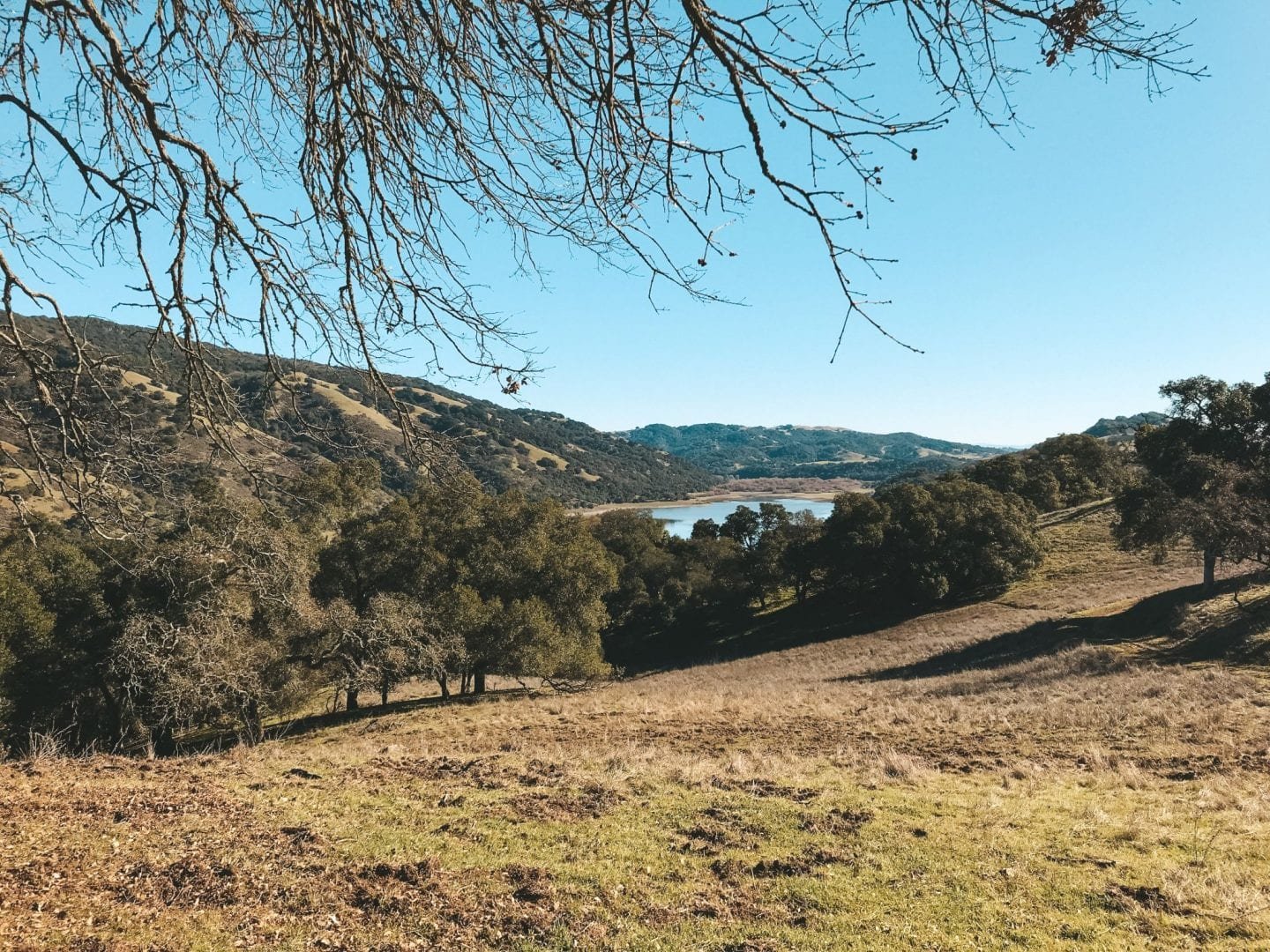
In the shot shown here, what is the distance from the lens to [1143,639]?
2078 cm

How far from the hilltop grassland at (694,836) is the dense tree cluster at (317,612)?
3.50 meters

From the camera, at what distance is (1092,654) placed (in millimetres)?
19234

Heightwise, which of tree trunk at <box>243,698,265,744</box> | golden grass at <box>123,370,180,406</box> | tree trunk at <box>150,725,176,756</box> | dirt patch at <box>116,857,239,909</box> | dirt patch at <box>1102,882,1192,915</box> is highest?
golden grass at <box>123,370,180,406</box>

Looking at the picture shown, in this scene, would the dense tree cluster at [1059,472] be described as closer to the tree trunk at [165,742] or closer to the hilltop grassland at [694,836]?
the hilltop grassland at [694,836]

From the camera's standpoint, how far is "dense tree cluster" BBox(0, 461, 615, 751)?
14.9 meters

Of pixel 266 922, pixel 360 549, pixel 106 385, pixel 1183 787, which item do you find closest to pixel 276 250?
pixel 106 385

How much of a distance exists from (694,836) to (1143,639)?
68.7 ft

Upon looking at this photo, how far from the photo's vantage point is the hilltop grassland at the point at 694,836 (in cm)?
453

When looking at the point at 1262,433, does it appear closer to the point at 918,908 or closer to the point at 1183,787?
the point at 1183,787

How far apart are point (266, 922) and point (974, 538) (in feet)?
127

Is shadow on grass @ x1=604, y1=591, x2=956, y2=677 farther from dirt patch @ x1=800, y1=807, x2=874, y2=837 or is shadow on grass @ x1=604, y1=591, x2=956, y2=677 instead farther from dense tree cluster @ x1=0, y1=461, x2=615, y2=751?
dirt patch @ x1=800, y1=807, x2=874, y2=837

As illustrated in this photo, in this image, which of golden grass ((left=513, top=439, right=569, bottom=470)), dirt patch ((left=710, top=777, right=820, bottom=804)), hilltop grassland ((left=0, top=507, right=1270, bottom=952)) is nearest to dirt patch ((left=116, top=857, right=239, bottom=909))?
hilltop grassland ((left=0, top=507, right=1270, bottom=952))

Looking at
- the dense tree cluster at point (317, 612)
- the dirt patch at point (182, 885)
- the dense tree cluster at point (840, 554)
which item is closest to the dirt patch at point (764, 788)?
the dense tree cluster at point (317, 612)

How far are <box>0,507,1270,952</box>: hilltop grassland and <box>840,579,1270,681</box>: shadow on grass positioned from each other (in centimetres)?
368
